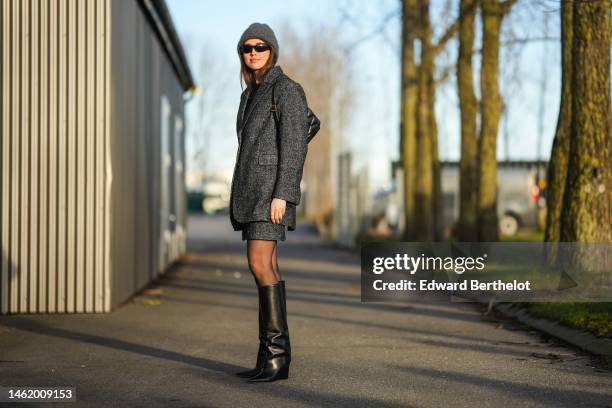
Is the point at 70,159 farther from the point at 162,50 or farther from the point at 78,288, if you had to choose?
the point at 162,50

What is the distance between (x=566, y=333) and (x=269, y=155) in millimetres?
3251

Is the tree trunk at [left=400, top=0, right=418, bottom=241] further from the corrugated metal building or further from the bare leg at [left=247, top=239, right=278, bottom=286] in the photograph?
the bare leg at [left=247, top=239, right=278, bottom=286]

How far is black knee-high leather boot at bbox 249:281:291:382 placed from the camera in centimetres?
659

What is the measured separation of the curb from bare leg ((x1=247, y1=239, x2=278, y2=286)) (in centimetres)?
237

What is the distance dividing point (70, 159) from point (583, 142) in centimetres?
484

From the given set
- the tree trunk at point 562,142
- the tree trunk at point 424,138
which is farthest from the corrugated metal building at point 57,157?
the tree trunk at point 424,138

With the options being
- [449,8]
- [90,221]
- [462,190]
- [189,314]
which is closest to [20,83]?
[90,221]

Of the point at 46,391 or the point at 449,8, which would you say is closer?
the point at 46,391

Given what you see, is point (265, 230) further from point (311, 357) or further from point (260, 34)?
point (311, 357)

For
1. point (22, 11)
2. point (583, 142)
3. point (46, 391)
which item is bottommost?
point (46, 391)

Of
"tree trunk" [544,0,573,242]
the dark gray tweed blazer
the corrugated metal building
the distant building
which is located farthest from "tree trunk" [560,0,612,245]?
the distant building

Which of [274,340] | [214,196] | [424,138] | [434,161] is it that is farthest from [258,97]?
[214,196]

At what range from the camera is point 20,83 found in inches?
428

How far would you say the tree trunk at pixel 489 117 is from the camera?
16875mm
